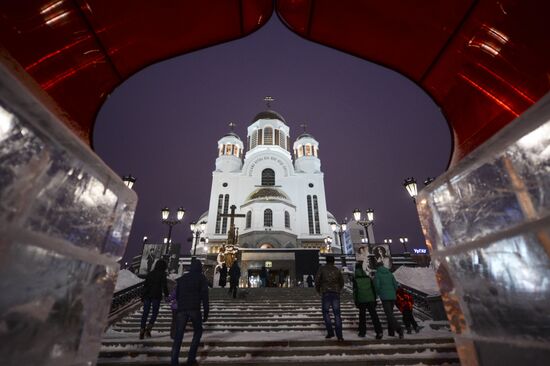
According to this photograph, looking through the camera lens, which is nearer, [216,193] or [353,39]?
[353,39]

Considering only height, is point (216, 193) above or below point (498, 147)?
above

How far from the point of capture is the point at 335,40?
6.47 ft

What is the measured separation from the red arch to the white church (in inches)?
743

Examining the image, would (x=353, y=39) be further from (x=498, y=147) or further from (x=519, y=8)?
(x=498, y=147)

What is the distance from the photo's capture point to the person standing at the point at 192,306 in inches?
172

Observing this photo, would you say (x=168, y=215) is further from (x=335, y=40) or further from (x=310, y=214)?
(x=310, y=214)

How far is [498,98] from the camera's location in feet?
5.15

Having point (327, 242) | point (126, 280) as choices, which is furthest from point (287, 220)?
point (126, 280)

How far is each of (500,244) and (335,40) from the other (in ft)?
5.36

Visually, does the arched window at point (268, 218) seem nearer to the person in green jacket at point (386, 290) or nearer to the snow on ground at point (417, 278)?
the snow on ground at point (417, 278)

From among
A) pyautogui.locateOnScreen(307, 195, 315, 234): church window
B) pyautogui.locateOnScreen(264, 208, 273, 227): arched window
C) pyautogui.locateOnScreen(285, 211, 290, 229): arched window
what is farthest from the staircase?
pyautogui.locateOnScreen(307, 195, 315, 234): church window

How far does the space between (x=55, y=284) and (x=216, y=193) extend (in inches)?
1352

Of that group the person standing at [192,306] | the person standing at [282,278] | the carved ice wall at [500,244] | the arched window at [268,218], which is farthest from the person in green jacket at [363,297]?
the arched window at [268,218]

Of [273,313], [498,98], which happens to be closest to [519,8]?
[498,98]
